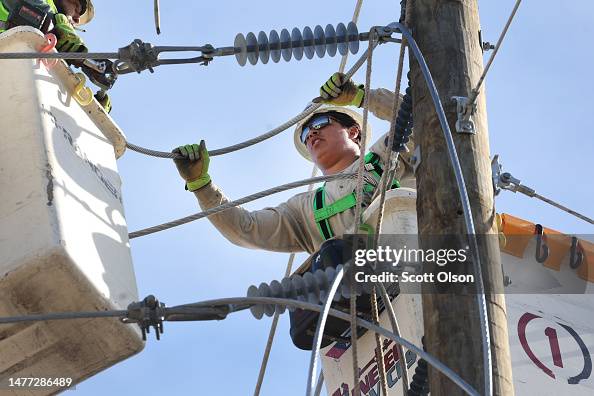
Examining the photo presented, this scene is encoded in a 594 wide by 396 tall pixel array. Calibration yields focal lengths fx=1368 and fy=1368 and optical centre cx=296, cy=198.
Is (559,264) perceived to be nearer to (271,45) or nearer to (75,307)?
(271,45)

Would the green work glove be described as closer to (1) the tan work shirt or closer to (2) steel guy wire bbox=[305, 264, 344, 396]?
(1) the tan work shirt

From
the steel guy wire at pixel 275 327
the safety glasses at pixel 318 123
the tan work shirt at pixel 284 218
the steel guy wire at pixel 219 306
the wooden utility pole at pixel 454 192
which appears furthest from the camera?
the safety glasses at pixel 318 123

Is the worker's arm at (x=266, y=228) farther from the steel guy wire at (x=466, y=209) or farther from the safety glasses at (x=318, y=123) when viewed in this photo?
the steel guy wire at (x=466, y=209)

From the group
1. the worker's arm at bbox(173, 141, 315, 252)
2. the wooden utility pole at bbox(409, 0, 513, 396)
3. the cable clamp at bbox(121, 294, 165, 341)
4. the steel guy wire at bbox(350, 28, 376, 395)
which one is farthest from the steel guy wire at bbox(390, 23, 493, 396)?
the worker's arm at bbox(173, 141, 315, 252)

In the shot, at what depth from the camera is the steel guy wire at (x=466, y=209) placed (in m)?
4.22

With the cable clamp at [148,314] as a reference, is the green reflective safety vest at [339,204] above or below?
above

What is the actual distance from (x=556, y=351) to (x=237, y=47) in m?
2.13

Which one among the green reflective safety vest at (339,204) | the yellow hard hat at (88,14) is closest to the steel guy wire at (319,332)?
the green reflective safety vest at (339,204)

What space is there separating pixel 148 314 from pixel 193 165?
2.36m

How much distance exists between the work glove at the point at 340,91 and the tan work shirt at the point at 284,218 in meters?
0.34

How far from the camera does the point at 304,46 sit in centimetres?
554

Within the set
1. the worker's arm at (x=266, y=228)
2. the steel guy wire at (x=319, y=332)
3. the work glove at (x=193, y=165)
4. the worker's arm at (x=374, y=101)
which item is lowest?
the steel guy wire at (x=319, y=332)

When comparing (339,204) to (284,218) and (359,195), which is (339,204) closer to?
(284,218)

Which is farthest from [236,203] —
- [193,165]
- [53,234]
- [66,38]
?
[53,234]
